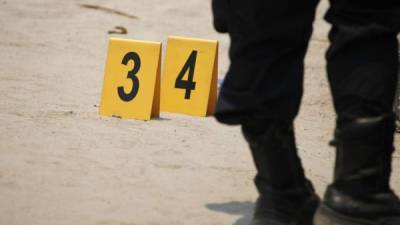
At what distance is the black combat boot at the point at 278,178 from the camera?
189 centimetres

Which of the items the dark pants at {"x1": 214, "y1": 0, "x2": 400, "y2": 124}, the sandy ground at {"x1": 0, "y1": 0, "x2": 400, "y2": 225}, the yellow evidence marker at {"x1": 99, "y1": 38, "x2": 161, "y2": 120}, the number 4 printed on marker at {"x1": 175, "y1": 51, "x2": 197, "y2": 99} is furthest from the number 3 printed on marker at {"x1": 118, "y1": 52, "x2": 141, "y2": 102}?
the dark pants at {"x1": 214, "y1": 0, "x2": 400, "y2": 124}

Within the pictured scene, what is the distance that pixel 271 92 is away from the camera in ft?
6.07

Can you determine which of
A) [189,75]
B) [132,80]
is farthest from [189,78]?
[132,80]

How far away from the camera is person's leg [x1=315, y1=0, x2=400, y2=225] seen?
189cm

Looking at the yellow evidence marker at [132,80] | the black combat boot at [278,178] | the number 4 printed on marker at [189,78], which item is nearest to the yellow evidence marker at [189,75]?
the number 4 printed on marker at [189,78]

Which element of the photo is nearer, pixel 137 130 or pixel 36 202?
pixel 36 202

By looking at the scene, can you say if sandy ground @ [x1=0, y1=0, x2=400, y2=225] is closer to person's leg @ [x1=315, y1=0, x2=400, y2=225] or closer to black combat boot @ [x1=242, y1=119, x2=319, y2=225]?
black combat boot @ [x1=242, y1=119, x2=319, y2=225]

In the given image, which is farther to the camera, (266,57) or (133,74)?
(133,74)

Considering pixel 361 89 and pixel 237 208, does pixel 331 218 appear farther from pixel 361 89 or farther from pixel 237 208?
pixel 237 208

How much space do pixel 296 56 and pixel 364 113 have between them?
191 mm

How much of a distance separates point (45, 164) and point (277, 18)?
112 cm

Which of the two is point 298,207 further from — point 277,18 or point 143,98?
point 143,98

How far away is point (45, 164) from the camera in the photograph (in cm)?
267

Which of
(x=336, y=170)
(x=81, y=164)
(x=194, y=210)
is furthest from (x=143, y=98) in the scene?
(x=336, y=170)
